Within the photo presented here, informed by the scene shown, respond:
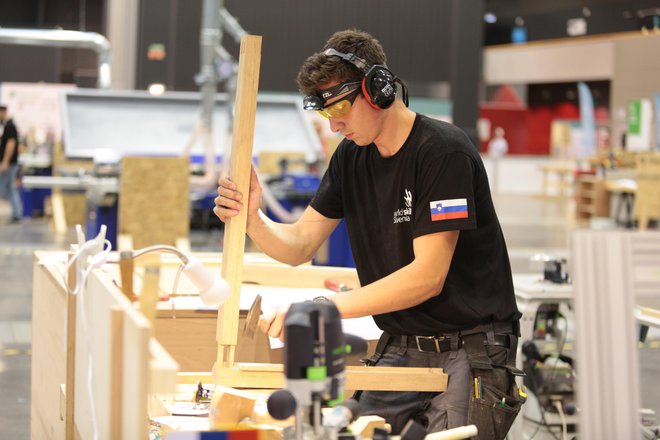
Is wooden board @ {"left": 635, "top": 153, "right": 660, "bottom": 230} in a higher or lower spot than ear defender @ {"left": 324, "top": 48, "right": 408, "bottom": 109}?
lower

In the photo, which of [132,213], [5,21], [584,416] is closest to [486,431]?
[584,416]

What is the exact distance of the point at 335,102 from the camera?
7.52 ft

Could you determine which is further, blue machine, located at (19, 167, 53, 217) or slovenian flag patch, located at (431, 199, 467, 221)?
blue machine, located at (19, 167, 53, 217)

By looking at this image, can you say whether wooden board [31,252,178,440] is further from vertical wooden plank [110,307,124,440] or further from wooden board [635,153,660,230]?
wooden board [635,153,660,230]

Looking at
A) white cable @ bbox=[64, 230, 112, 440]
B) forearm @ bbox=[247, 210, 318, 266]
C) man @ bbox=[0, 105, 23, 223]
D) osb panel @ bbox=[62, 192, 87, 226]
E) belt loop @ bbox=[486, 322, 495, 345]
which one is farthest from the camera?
man @ bbox=[0, 105, 23, 223]

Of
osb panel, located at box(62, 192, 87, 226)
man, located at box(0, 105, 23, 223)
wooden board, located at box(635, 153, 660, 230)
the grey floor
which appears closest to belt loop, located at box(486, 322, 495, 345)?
the grey floor

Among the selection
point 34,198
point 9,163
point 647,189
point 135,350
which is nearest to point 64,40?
point 9,163

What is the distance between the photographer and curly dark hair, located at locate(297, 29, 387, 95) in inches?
89.9

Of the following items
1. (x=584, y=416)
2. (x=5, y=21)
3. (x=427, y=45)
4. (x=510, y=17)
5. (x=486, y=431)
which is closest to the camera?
(x=584, y=416)

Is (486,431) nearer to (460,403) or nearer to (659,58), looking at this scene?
(460,403)

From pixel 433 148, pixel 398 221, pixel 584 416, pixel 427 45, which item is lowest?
pixel 584 416

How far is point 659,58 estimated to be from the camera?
20.6 metres

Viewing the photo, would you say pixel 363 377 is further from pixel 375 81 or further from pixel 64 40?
pixel 64 40

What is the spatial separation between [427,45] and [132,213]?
516 inches
